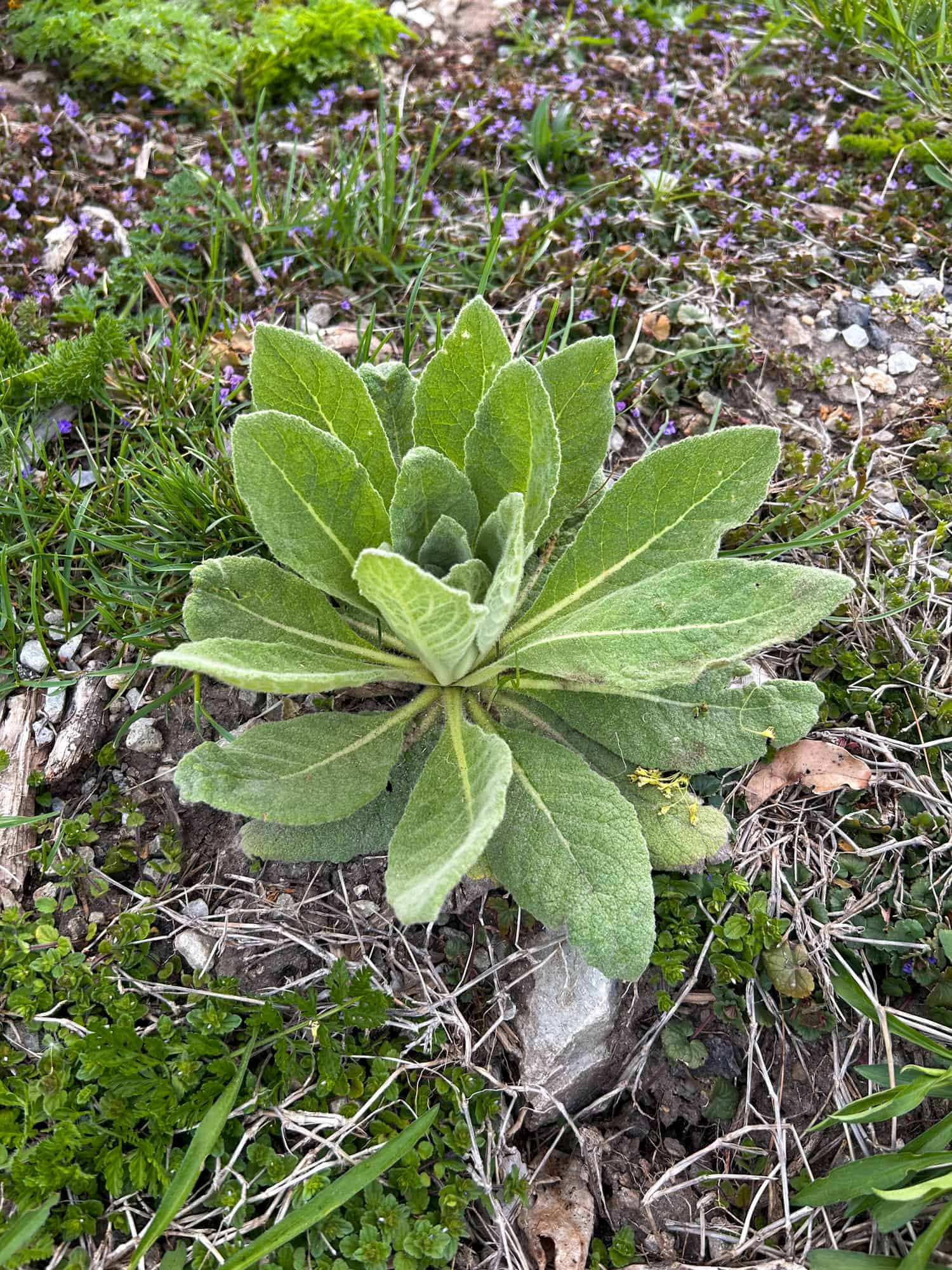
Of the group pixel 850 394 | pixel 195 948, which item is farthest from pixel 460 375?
pixel 850 394

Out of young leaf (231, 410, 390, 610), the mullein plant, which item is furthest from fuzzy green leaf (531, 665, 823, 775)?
young leaf (231, 410, 390, 610)

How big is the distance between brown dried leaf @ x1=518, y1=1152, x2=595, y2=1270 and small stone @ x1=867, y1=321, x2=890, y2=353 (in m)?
2.83

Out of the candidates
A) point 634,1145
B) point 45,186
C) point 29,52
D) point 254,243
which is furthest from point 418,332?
point 634,1145

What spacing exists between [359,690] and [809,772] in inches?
48.8

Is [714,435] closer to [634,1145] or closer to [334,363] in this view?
[334,363]

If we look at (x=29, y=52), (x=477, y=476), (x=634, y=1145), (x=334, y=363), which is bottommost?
(x=634, y=1145)

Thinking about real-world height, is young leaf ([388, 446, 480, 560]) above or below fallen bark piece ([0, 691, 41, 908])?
above

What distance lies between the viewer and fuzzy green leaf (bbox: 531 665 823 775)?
2.35 m

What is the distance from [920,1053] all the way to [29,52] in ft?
15.5

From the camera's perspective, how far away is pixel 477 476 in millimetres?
2357

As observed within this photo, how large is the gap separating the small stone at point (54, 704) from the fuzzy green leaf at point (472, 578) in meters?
1.24

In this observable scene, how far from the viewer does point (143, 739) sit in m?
2.66

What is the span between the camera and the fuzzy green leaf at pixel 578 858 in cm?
203

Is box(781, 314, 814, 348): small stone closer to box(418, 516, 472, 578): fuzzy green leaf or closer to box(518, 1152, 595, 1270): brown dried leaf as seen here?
box(418, 516, 472, 578): fuzzy green leaf
